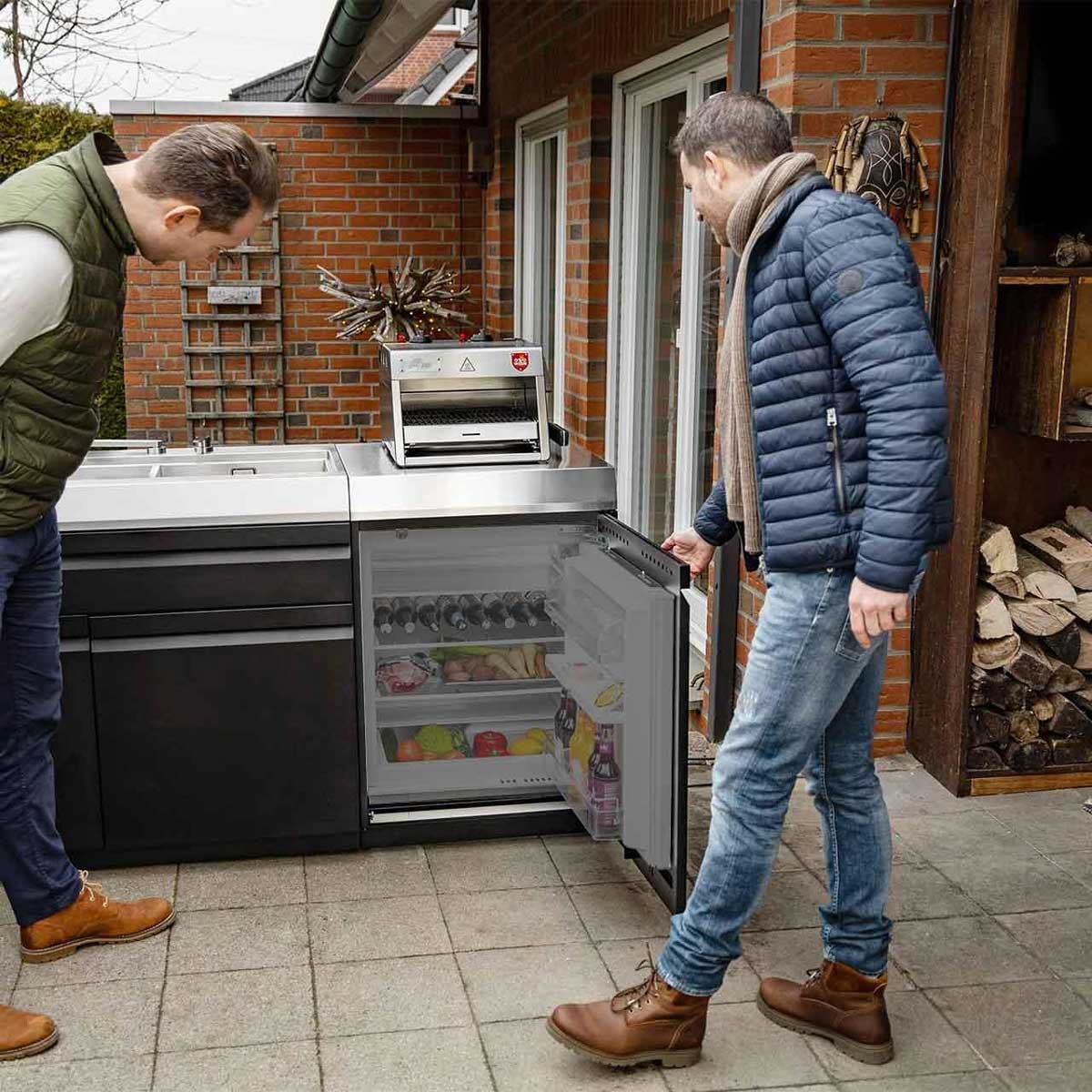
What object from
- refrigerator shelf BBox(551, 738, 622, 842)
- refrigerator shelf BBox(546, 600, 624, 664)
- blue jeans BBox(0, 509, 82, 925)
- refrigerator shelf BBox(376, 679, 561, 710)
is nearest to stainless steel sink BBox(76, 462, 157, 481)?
blue jeans BBox(0, 509, 82, 925)

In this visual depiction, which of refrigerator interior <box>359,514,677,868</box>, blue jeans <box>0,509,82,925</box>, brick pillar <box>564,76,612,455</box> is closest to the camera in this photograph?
blue jeans <box>0,509,82,925</box>

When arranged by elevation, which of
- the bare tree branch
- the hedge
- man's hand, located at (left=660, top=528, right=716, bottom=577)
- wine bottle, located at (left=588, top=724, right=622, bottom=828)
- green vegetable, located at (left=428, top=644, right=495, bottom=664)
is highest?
the bare tree branch

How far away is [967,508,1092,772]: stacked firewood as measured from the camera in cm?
373

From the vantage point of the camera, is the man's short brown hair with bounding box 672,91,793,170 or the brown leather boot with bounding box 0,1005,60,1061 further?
the brown leather boot with bounding box 0,1005,60,1061

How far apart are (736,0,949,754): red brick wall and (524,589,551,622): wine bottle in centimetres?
134

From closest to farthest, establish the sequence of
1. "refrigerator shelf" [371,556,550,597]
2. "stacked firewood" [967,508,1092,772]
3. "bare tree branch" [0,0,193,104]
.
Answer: "refrigerator shelf" [371,556,550,597] → "stacked firewood" [967,508,1092,772] → "bare tree branch" [0,0,193,104]

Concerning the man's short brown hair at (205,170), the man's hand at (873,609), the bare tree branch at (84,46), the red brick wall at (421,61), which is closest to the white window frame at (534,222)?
the man's short brown hair at (205,170)

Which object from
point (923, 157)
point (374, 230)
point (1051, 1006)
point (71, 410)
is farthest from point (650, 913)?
point (374, 230)

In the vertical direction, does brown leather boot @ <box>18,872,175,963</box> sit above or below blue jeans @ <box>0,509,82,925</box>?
below

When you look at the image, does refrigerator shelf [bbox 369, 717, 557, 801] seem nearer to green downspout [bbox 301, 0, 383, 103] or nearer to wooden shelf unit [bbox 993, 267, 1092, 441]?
wooden shelf unit [bbox 993, 267, 1092, 441]

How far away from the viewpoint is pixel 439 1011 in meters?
2.69

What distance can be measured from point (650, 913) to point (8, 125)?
25.0 feet

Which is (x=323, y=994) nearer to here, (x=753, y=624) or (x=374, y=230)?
(x=753, y=624)

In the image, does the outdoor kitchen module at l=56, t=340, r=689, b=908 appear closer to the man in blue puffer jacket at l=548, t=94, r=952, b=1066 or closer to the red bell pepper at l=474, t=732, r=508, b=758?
the red bell pepper at l=474, t=732, r=508, b=758
